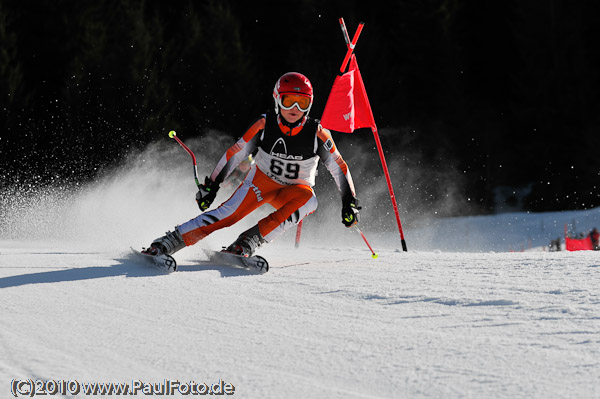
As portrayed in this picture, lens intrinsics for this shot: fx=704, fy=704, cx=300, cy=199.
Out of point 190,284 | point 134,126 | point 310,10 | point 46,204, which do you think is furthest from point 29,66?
point 190,284

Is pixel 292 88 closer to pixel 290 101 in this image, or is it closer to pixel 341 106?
pixel 290 101

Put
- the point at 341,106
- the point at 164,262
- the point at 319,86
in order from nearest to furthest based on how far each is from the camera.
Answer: the point at 164,262, the point at 341,106, the point at 319,86

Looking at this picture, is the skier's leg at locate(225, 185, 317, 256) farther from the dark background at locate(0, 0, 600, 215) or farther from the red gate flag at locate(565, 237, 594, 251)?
the dark background at locate(0, 0, 600, 215)

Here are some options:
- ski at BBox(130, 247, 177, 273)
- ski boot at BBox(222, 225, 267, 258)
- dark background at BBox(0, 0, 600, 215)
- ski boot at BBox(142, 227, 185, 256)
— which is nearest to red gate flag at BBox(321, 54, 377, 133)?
ski boot at BBox(222, 225, 267, 258)

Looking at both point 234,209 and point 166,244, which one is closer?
point 166,244

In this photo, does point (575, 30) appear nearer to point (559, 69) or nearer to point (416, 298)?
point (559, 69)

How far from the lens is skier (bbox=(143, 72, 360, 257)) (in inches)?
201

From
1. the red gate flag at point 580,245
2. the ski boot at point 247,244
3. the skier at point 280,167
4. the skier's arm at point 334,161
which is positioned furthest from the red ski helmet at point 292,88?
the red gate flag at point 580,245

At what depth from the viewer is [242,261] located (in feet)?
15.6

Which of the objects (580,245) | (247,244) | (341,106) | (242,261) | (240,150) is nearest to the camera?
(242,261)

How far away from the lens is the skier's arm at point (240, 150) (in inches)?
206

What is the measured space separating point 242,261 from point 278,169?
2.65 feet

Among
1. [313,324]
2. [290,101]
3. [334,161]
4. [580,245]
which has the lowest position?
[313,324]

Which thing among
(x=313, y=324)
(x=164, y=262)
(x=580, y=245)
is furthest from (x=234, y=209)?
(x=580, y=245)
